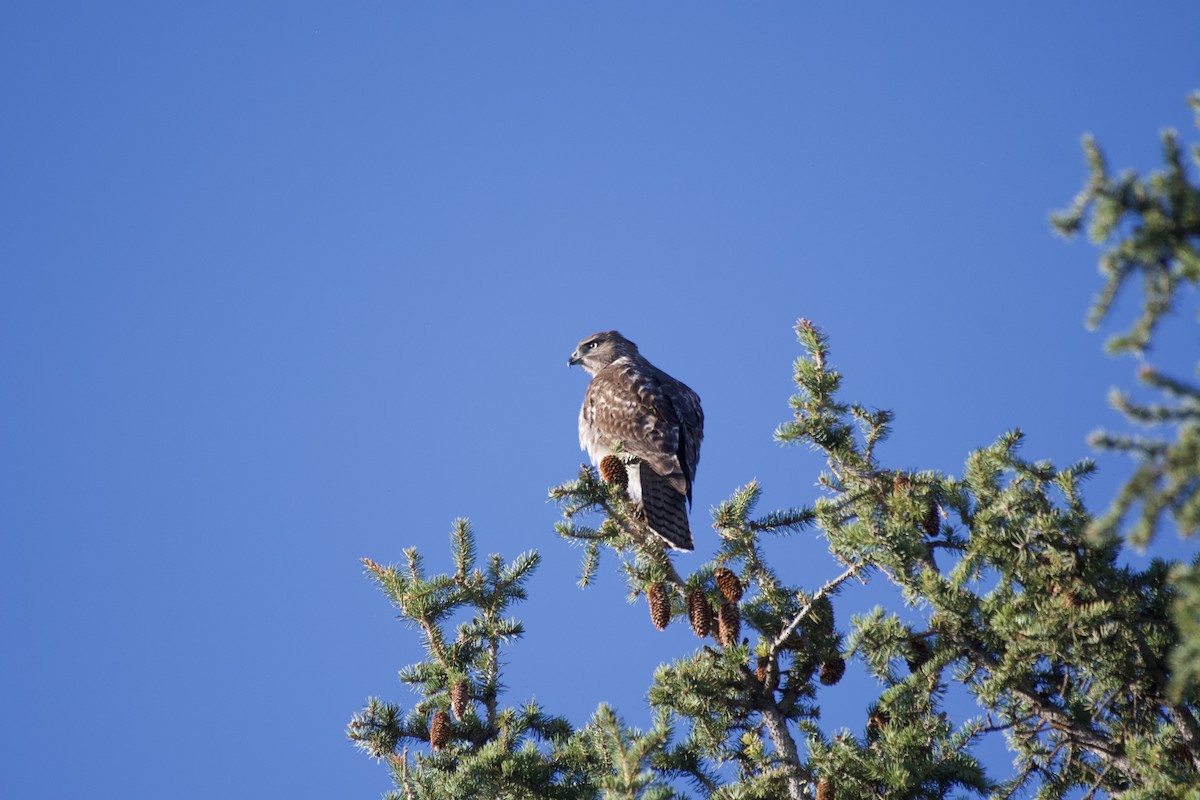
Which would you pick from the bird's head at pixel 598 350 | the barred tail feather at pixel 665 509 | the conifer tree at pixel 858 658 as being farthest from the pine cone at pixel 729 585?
the bird's head at pixel 598 350

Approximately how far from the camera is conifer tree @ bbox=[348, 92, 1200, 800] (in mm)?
4449

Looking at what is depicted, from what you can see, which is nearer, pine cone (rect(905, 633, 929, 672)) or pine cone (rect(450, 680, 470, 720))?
pine cone (rect(905, 633, 929, 672))

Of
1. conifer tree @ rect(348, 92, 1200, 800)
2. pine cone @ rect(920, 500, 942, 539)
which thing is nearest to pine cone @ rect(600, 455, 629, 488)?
conifer tree @ rect(348, 92, 1200, 800)

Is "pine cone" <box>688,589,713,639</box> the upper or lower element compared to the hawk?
lower

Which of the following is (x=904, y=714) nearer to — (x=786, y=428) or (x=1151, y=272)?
(x=786, y=428)

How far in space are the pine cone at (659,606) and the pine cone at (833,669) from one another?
0.85 metres

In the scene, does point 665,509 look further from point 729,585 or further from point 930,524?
point 930,524

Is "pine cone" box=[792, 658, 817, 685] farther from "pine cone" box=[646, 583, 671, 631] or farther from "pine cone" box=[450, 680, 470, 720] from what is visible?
"pine cone" box=[450, 680, 470, 720]

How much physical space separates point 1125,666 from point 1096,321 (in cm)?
250

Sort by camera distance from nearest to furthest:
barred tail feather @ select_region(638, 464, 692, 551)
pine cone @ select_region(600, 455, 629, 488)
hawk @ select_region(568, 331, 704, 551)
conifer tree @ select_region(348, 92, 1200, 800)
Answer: conifer tree @ select_region(348, 92, 1200, 800)
pine cone @ select_region(600, 455, 629, 488)
barred tail feather @ select_region(638, 464, 692, 551)
hawk @ select_region(568, 331, 704, 551)

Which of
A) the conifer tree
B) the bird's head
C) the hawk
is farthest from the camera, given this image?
the bird's head

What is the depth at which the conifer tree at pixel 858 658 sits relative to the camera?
4449 mm

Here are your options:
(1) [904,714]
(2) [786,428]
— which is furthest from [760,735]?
(2) [786,428]

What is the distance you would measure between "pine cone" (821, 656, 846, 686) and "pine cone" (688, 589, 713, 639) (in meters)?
0.62
